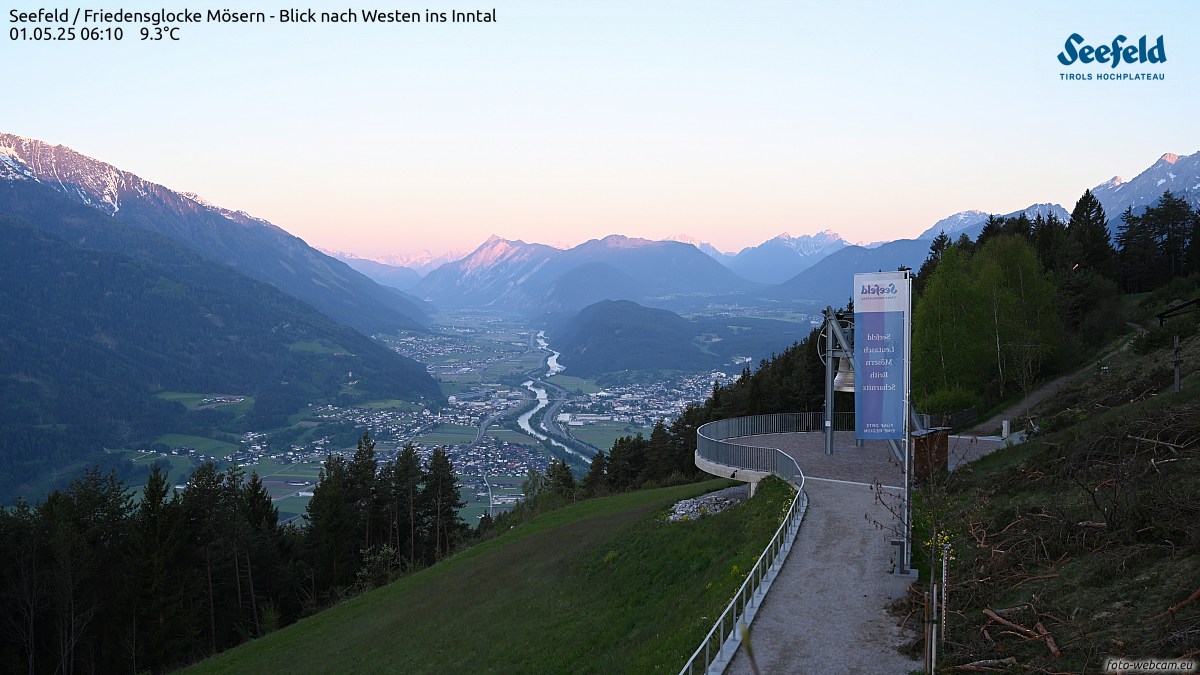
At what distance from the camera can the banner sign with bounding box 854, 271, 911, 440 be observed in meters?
14.8

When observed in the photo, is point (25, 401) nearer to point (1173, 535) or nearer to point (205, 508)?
point (205, 508)

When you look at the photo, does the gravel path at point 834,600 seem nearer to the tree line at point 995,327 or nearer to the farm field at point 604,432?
the tree line at point 995,327

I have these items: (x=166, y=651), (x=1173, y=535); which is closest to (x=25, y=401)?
(x=166, y=651)

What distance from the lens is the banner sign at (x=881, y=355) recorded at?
1476 centimetres

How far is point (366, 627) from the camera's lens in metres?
28.9

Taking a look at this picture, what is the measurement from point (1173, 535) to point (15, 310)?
244 m

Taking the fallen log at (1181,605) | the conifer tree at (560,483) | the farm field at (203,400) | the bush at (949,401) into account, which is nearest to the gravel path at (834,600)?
the fallen log at (1181,605)

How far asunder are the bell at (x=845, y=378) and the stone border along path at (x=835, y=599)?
2999 mm

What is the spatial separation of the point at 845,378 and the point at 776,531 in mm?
8319

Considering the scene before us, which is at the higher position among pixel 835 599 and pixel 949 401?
pixel 835 599

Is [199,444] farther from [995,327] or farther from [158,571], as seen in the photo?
[995,327]

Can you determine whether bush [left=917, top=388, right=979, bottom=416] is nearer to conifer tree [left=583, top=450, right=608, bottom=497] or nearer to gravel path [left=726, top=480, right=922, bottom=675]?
gravel path [left=726, top=480, right=922, bottom=675]
